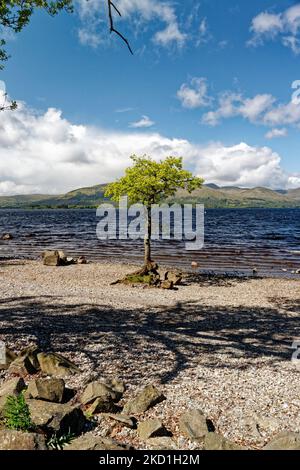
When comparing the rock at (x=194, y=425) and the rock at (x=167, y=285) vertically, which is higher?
the rock at (x=194, y=425)

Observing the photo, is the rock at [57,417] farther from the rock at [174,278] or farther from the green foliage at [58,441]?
the rock at [174,278]

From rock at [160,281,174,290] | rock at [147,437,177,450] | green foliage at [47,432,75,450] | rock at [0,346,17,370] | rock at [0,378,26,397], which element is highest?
rock at [0,378,26,397]

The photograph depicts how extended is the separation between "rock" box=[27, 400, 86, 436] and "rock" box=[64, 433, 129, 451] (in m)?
0.45

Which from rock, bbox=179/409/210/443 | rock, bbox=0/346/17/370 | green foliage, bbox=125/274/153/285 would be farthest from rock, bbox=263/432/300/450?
green foliage, bbox=125/274/153/285

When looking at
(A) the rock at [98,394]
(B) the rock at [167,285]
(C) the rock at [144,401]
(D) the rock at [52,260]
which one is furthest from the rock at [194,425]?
(D) the rock at [52,260]

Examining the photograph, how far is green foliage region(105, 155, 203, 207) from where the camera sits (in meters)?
29.7

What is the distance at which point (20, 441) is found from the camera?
6977 millimetres

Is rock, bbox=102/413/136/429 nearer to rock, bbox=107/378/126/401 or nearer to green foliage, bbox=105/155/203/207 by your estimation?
rock, bbox=107/378/126/401

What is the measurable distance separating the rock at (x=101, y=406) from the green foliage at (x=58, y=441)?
1.24 m

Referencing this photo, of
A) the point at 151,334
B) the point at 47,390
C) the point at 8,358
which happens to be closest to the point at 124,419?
the point at 47,390

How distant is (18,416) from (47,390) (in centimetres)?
176

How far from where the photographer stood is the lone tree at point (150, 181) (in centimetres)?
2970

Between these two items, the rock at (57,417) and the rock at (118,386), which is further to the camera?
the rock at (118,386)

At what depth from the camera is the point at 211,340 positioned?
15.5 m
